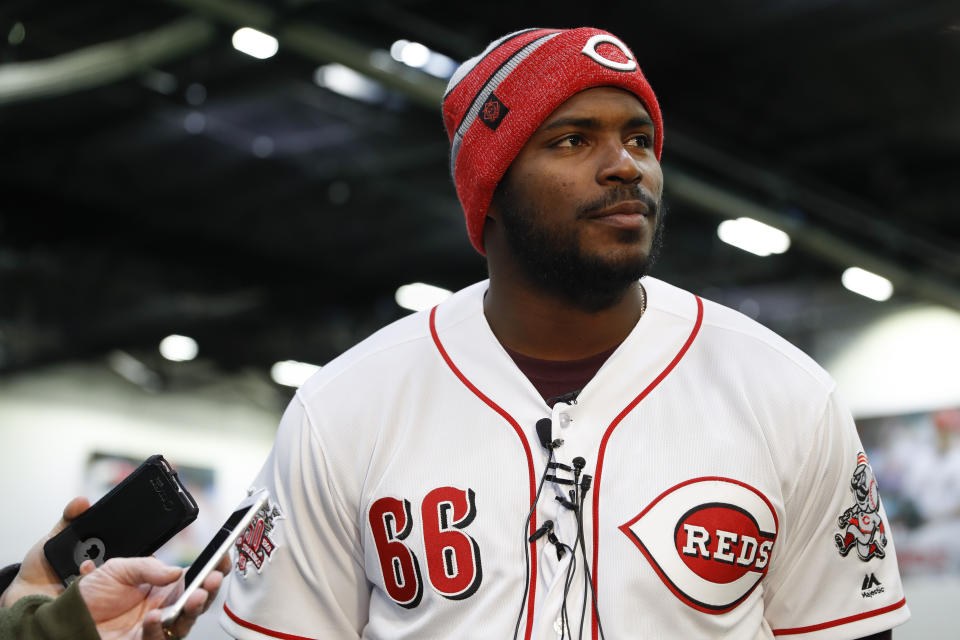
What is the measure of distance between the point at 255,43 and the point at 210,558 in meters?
5.21

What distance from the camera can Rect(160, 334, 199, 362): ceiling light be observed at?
13.7 metres

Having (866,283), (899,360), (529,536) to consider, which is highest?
(866,283)

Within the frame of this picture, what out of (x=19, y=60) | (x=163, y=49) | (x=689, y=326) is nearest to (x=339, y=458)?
(x=689, y=326)

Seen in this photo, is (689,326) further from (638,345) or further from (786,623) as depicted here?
(786,623)

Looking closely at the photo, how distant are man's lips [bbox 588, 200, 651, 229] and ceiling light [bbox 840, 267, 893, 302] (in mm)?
8253

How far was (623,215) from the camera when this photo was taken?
6.04ft

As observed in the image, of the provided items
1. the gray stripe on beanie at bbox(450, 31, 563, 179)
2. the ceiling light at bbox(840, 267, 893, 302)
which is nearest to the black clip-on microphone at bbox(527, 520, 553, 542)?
the gray stripe on beanie at bbox(450, 31, 563, 179)

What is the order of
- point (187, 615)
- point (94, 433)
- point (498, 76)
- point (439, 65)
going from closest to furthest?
point (187, 615) → point (498, 76) → point (439, 65) → point (94, 433)

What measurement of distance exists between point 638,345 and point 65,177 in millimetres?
8704

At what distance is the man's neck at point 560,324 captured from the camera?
75.6 inches

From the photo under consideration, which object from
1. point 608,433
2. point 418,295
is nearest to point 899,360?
point 418,295

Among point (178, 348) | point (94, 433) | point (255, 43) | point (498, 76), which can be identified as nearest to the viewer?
point (498, 76)

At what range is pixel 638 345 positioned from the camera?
1.89 m

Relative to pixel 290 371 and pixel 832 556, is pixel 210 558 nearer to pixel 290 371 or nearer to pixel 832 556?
pixel 832 556
